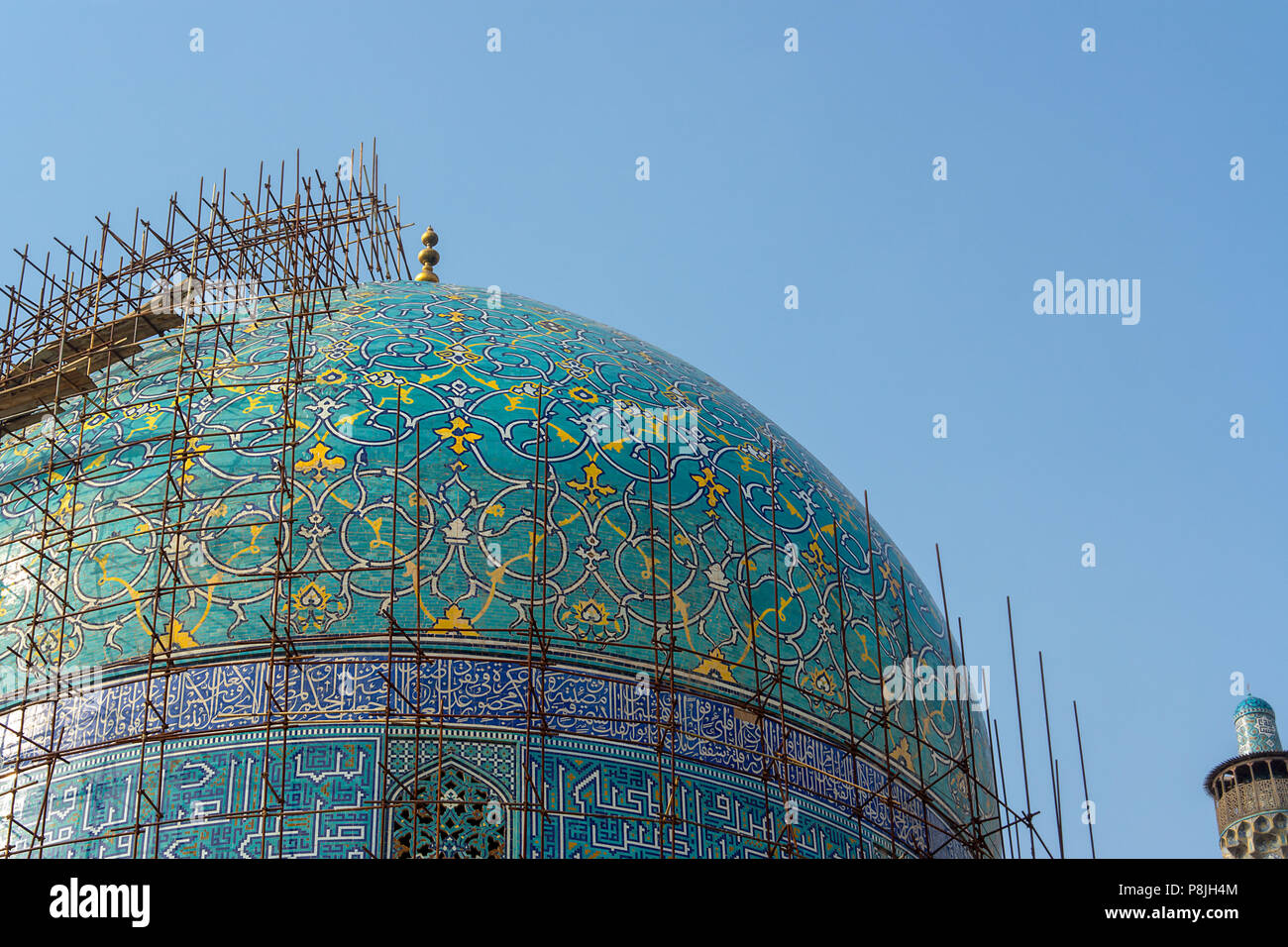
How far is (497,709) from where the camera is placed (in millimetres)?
8883

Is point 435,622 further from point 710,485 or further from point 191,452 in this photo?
point 710,485

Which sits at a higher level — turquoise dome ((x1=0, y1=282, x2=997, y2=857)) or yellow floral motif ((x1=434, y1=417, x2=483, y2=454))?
yellow floral motif ((x1=434, y1=417, x2=483, y2=454))

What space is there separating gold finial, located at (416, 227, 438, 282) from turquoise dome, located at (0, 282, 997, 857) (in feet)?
5.06

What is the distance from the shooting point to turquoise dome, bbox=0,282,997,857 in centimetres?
864

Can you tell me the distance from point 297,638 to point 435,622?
0.58 m

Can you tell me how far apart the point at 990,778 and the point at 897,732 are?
1.04 metres

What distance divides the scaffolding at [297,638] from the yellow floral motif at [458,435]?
0.14 metres

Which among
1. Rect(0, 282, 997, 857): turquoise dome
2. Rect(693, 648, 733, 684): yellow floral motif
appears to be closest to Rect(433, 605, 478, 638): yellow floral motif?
Rect(0, 282, 997, 857): turquoise dome

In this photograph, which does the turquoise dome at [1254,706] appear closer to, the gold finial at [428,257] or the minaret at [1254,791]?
the minaret at [1254,791]

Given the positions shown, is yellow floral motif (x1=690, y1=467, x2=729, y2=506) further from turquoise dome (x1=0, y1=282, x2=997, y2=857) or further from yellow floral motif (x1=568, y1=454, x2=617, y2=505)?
yellow floral motif (x1=568, y1=454, x2=617, y2=505)

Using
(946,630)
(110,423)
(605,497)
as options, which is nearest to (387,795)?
(605,497)

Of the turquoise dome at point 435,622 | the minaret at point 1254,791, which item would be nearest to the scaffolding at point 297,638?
the turquoise dome at point 435,622
